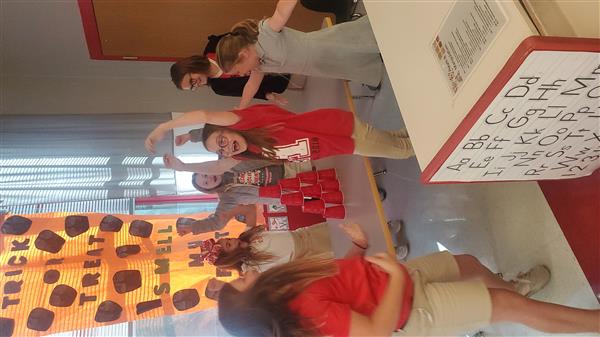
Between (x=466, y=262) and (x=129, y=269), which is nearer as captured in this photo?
(x=466, y=262)

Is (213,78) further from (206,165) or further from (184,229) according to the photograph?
(184,229)

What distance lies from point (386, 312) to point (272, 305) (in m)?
0.29

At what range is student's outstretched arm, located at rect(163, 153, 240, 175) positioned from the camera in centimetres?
203

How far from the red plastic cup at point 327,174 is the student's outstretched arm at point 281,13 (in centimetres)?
72

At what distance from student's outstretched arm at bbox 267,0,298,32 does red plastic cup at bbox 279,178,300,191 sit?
27.1 inches

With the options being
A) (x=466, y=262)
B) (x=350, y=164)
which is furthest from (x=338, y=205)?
(x=466, y=262)

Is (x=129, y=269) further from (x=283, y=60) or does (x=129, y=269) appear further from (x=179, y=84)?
(x=283, y=60)

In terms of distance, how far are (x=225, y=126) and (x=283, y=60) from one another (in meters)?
0.37

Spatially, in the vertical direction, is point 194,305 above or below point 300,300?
above

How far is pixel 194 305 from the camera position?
5.95 feet

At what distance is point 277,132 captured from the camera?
165 cm

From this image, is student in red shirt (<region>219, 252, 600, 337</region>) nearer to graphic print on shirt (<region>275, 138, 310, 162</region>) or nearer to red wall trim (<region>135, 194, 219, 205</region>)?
graphic print on shirt (<region>275, 138, 310, 162</region>)

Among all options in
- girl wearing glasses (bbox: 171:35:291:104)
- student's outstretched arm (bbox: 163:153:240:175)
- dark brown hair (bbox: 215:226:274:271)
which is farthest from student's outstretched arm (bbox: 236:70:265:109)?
dark brown hair (bbox: 215:226:274:271)

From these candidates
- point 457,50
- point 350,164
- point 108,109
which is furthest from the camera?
point 108,109
